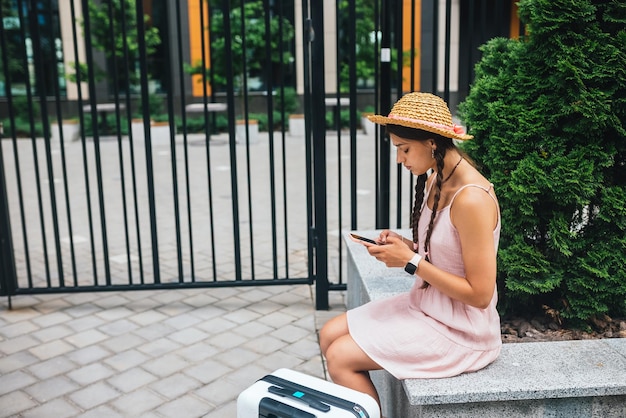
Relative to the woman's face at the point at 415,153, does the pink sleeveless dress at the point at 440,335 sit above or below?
below

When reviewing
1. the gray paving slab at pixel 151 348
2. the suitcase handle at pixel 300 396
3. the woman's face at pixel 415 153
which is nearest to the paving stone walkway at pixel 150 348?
the gray paving slab at pixel 151 348

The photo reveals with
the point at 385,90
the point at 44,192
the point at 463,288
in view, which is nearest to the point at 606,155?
the point at 463,288

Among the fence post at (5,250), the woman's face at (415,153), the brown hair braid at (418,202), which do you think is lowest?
the fence post at (5,250)

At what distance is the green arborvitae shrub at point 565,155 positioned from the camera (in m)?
2.76

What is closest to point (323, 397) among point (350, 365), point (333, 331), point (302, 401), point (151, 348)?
point (302, 401)

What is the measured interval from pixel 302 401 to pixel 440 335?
1.94 ft

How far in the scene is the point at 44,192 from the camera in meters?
10.0

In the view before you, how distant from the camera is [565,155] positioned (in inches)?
113

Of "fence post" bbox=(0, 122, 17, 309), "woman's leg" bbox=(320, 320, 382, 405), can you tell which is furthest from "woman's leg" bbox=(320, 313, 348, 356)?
"fence post" bbox=(0, 122, 17, 309)

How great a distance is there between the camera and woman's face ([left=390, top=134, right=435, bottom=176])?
94.9 inches

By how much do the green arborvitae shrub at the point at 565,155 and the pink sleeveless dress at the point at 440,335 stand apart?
0.59m

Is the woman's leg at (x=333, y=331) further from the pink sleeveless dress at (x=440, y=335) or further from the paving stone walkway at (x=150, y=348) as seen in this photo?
the paving stone walkway at (x=150, y=348)

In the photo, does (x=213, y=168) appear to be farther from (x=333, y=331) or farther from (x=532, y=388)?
(x=532, y=388)

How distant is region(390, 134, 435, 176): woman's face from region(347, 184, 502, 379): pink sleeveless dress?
7.9 inches
